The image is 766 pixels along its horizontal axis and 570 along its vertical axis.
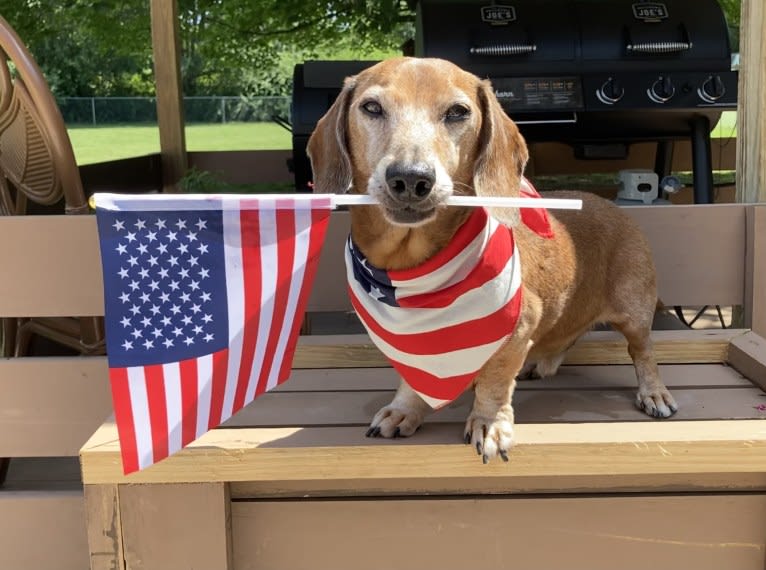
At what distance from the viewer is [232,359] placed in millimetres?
1634

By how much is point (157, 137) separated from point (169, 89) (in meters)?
15.3

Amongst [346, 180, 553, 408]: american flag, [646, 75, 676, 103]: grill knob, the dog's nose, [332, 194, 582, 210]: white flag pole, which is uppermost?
[646, 75, 676, 103]: grill knob

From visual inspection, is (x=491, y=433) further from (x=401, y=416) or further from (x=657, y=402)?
(x=657, y=402)

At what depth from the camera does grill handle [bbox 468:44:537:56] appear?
11.9ft

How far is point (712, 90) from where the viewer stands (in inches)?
137

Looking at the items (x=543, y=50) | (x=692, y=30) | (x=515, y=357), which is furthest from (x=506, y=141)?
(x=692, y=30)

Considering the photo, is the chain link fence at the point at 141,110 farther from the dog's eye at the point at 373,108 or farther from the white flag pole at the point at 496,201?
the white flag pole at the point at 496,201

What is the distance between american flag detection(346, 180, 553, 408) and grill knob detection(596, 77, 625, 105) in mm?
1945

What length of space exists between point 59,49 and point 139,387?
28.6 meters

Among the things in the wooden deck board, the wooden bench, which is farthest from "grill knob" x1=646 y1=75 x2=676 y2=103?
the wooden deck board

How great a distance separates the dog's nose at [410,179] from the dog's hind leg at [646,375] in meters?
0.93

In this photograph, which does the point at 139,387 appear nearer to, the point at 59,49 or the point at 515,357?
the point at 515,357

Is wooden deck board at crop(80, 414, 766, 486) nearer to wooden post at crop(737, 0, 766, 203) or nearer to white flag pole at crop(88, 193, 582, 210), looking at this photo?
white flag pole at crop(88, 193, 582, 210)

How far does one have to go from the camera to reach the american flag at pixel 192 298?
1.56 metres
